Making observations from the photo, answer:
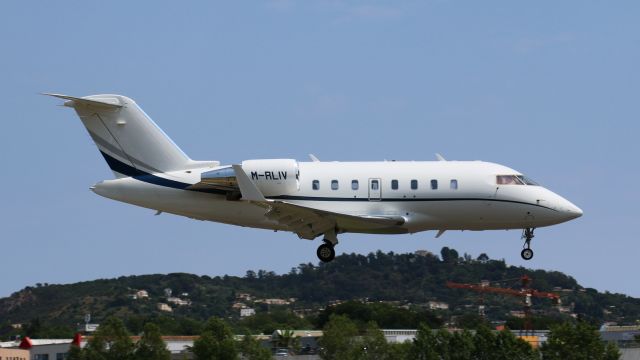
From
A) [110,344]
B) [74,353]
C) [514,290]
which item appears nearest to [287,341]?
[110,344]

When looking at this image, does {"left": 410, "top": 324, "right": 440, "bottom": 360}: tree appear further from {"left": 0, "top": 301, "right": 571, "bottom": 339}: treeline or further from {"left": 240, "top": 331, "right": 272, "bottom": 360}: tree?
{"left": 0, "top": 301, "right": 571, "bottom": 339}: treeline

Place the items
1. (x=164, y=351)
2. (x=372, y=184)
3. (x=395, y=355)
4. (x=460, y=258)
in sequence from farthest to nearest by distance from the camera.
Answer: (x=460, y=258) → (x=395, y=355) → (x=164, y=351) → (x=372, y=184)

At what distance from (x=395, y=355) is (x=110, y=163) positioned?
31.3 meters

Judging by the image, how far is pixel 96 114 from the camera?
44.1 meters

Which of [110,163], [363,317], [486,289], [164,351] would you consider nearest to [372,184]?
[110,163]

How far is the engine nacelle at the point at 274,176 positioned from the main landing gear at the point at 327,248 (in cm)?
204

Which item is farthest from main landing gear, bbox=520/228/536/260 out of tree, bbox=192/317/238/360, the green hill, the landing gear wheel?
the green hill

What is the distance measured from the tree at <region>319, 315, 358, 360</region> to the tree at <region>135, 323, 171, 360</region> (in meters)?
9.91

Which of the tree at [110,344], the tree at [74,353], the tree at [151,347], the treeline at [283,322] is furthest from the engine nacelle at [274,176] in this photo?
the treeline at [283,322]

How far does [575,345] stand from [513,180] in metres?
30.3

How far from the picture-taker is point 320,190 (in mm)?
42844

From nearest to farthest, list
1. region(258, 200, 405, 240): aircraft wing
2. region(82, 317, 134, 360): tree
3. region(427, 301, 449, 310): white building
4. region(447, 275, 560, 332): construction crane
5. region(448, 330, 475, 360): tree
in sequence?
1. region(258, 200, 405, 240): aircraft wing
2. region(82, 317, 134, 360): tree
3. region(448, 330, 475, 360): tree
4. region(447, 275, 560, 332): construction crane
5. region(427, 301, 449, 310): white building

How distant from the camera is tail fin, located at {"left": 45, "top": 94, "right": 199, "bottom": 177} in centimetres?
4409

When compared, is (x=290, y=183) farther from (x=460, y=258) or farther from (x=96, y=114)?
(x=460, y=258)
